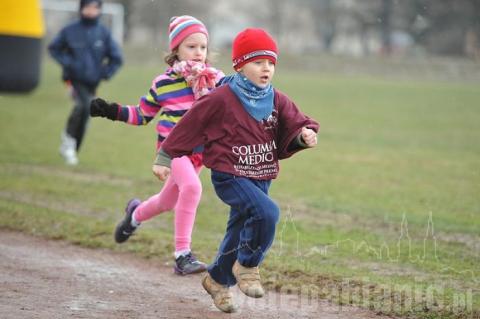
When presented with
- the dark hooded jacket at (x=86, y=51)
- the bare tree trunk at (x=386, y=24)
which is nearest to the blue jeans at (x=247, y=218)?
the dark hooded jacket at (x=86, y=51)

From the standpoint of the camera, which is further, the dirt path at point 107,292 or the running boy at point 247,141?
the dirt path at point 107,292

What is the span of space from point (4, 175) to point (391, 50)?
37.9 metres

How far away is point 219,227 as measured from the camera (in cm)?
838

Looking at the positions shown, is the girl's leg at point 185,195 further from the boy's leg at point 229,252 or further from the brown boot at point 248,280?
the brown boot at point 248,280

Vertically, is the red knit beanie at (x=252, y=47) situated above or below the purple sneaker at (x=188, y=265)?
above

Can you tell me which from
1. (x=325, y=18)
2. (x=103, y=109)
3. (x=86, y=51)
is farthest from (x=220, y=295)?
(x=325, y=18)

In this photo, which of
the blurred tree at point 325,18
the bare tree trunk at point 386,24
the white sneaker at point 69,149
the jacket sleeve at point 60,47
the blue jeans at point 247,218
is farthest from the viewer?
the blurred tree at point 325,18

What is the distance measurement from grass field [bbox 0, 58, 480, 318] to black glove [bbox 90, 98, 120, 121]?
148 centimetres

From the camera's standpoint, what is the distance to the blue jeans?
5.07 meters

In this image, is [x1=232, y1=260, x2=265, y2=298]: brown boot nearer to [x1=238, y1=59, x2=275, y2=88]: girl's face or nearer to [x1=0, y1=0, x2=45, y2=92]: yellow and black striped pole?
[x1=238, y1=59, x2=275, y2=88]: girl's face

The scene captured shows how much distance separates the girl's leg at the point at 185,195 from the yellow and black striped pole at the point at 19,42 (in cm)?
883

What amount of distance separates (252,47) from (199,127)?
573 mm

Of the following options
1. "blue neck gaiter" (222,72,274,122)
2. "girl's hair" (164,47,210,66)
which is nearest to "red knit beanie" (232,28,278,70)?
"blue neck gaiter" (222,72,274,122)

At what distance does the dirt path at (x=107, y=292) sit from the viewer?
5367 mm
